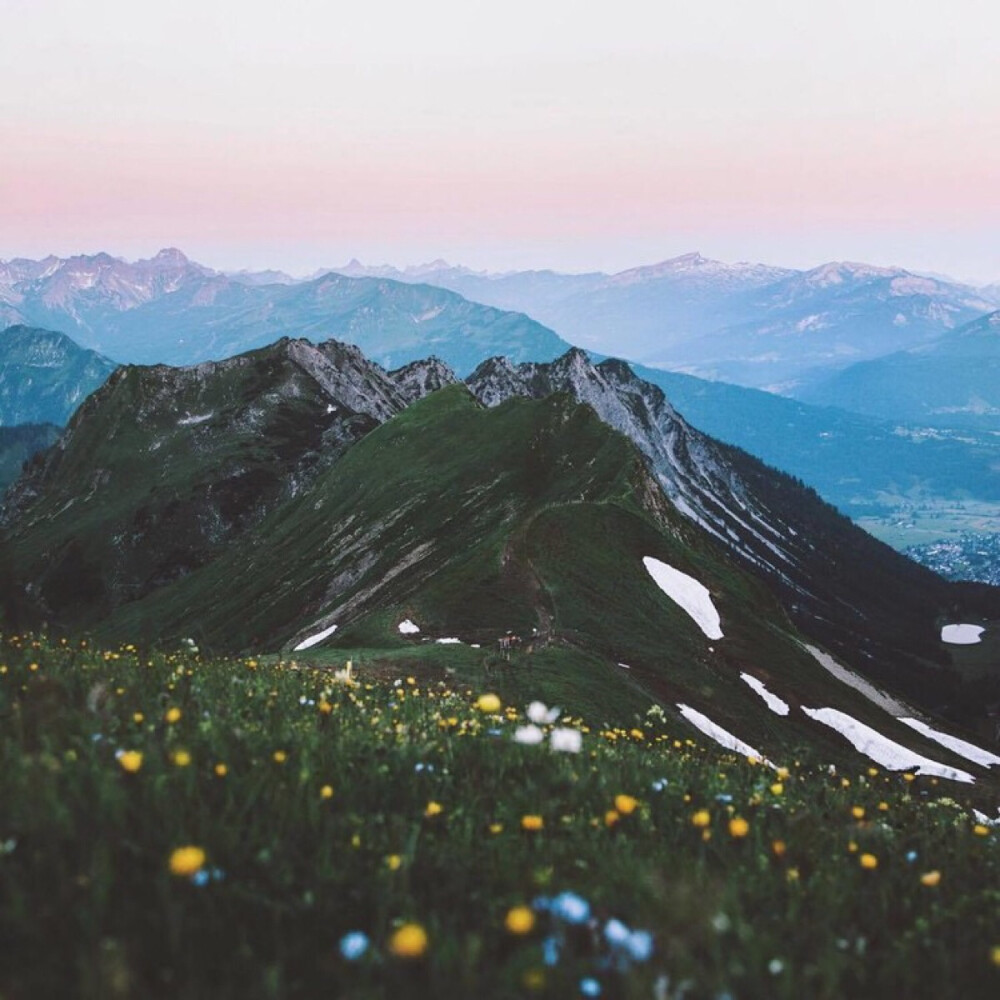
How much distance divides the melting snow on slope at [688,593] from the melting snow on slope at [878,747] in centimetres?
827

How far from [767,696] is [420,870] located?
50.0 metres

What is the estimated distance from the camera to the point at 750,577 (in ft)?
274

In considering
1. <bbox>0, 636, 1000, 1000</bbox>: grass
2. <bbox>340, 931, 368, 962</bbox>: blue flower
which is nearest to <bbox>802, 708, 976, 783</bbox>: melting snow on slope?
<bbox>0, 636, 1000, 1000</bbox>: grass

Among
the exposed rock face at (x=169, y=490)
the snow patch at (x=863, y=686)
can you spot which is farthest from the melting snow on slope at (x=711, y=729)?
the exposed rock face at (x=169, y=490)

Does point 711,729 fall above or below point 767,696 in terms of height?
above

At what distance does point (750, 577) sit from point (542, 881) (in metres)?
82.9

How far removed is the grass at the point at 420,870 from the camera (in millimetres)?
3854

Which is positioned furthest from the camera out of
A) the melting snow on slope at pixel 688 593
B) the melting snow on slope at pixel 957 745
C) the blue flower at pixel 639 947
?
the melting snow on slope at pixel 957 745

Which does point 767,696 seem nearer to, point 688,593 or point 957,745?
point 688,593

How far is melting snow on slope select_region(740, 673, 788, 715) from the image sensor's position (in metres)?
50.0

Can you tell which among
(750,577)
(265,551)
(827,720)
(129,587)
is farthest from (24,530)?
(827,720)

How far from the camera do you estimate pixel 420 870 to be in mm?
5223

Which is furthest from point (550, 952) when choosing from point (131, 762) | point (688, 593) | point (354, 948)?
point (688, 593)

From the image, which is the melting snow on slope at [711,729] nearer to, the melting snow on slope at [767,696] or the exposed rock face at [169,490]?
the melting snow on slope at [767,696]
